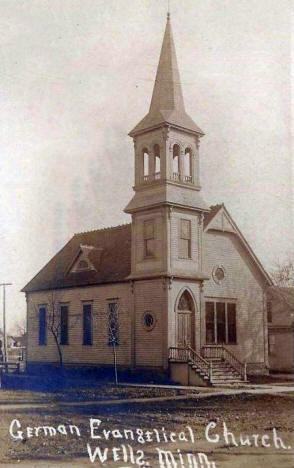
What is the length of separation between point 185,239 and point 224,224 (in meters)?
2.91

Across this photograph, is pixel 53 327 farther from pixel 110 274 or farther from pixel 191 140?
pixel 191 140

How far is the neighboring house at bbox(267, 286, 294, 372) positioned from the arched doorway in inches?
197

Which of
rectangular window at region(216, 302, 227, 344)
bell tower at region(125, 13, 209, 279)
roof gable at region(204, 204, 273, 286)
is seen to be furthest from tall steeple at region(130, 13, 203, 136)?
rectangular window at region(216, 302, 227, 344)

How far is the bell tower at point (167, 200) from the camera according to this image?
23.9 metres

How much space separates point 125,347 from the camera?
83.7ft

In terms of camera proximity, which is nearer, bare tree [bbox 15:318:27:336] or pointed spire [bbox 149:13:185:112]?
pointed spire [bbox 149:13:185:112]

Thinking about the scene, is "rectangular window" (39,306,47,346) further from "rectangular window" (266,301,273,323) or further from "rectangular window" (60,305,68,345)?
"rectangular window" (266,301,273,323)

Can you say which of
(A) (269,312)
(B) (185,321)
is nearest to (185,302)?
(B) (185,321)

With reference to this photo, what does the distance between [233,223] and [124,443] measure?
56.2 ft

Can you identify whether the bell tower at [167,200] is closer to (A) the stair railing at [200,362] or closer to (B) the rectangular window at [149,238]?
(B) the rectangular window at [149,238]

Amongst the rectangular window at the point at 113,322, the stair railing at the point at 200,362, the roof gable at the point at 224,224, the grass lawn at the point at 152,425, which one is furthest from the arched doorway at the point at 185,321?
the grass lawn at the point at 152,425

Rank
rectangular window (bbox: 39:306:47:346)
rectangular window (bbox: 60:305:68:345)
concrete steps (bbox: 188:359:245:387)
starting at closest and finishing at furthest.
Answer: concrete steps (bbox: 188:359:245:387), rectangular window (bbox: 60:305:68:345), rectangular window (bbox: 39:306:47:346)

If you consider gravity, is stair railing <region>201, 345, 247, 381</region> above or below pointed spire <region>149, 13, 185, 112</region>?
below

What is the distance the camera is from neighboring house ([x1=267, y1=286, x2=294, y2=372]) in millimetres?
28547
